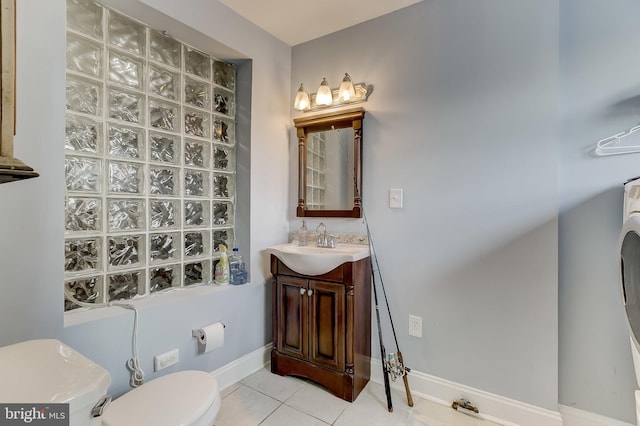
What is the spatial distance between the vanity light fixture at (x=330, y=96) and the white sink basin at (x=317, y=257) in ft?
3.33

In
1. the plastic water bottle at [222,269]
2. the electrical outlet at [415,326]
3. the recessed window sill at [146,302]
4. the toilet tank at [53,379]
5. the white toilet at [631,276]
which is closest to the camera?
the toilet tank at [53,379]

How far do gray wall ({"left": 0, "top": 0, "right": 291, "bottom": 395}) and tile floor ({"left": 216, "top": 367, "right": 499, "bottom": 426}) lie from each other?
281mm

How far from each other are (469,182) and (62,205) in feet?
6.48

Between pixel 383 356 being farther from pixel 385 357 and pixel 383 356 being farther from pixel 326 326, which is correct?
pixel 326 326

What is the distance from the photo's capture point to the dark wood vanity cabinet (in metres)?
1.75

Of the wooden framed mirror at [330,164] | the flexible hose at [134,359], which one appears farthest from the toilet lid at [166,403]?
the wooden framed mirror at [330,164]

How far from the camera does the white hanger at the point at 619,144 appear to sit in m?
1.37

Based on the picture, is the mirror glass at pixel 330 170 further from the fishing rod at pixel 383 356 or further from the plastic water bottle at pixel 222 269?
the plastic water bottle at pixel 222 269

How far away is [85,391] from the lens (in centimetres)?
61

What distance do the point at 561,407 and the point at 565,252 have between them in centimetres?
79

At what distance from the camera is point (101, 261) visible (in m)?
1.51

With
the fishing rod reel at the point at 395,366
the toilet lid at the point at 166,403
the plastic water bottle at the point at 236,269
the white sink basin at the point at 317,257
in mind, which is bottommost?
the fishing rod reel at the point at 395,366

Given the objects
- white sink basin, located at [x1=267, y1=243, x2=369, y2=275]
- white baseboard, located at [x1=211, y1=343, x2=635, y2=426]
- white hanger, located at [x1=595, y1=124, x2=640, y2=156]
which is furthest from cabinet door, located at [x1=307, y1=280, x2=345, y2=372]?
white hanger, located at [x1=595, y1=124, x2=640, y2=156]

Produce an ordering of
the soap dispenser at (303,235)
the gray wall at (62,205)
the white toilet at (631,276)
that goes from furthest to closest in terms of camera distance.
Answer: the soap dispenser at (303,235) < the gray wall at (62,205) < the white toilet at (631,276)
